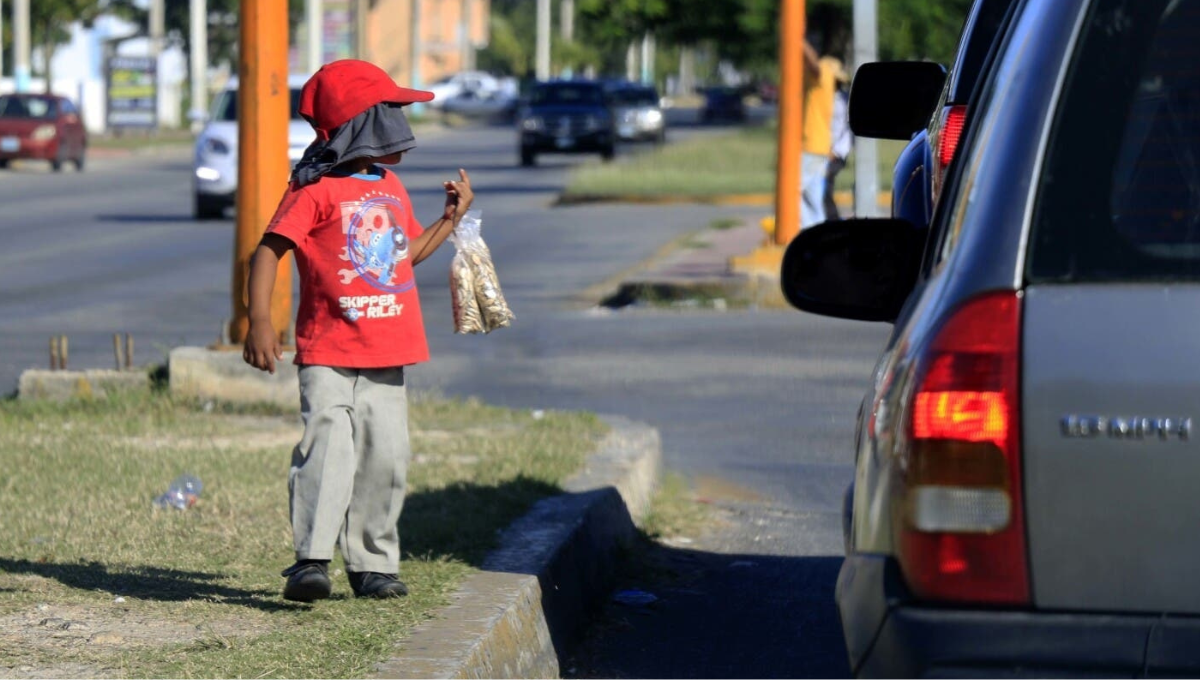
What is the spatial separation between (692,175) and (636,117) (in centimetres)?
1550

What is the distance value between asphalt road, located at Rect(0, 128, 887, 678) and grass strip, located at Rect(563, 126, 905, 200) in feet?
11.7

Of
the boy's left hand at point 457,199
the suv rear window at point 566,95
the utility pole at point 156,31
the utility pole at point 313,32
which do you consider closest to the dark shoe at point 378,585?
the boy's left hand at point 457,199

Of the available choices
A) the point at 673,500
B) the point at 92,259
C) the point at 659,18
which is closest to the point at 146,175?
the point at 659,18

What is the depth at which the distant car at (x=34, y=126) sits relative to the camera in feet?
116

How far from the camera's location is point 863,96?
5.41 m

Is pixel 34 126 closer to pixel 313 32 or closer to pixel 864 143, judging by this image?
pixel 313 32

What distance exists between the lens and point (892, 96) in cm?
542

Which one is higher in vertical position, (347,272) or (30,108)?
(347,272)

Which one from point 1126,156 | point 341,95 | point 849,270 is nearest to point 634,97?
point 341,95

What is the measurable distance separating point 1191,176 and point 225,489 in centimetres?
452

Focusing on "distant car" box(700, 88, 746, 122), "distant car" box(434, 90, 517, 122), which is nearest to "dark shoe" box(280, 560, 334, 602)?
"distant car" box(700, 88, 746, 122)

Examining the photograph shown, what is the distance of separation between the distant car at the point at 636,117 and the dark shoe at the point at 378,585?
42736 mm

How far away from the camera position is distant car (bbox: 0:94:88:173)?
35.2 m

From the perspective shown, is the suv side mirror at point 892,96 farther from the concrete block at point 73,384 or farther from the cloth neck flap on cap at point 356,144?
the concrete block at point 73,384
